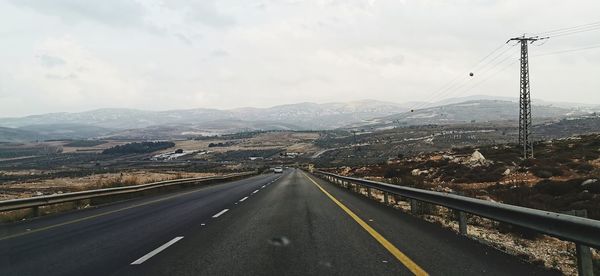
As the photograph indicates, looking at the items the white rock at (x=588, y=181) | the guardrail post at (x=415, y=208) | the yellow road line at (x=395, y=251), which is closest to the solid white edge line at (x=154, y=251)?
the yellow road line at (x=395, y=251)

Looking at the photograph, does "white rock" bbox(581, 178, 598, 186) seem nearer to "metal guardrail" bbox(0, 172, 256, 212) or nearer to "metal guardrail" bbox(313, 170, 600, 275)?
"metal guardrail" bbox(313, 170, 600, 275)

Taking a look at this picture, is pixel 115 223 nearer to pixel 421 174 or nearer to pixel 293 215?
pixel 293 215

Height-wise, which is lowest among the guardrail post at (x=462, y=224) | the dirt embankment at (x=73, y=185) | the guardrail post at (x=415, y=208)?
the dirt embankment at (x=73, y=185)

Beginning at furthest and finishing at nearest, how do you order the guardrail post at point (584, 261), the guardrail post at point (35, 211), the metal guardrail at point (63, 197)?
the guardrail post at point (35, 211) < the metal guardrail at point (63, 197) < the guardrail post at point (584, 261)

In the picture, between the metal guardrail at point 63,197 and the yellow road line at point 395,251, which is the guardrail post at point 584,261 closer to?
the yellow road line at point 395,251

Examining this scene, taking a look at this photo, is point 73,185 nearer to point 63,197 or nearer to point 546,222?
point 63,197

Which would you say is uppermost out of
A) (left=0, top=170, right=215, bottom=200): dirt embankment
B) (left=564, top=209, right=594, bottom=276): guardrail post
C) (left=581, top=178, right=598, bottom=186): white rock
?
(left=564, top=209, right=594, bottom=276): guardrail post

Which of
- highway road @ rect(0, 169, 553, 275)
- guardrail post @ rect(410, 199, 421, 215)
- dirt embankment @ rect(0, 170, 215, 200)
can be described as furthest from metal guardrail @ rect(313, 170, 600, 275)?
dirt embankment @ rect(0, 170, 215, 200)

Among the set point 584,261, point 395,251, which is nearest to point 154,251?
point 395,251

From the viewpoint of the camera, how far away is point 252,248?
761 centimetres

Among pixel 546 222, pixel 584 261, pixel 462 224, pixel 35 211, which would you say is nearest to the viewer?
pixel 584 261

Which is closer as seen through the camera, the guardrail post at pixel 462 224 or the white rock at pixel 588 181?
the guardrail post at pixel 462 224

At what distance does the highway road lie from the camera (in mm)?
6098

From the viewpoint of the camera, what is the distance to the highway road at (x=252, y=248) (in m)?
6.10
